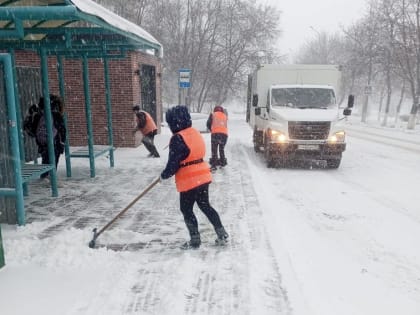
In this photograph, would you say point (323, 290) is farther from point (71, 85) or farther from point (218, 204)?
point (71, 85)

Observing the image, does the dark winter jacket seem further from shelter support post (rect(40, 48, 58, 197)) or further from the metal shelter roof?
shelter support post (rect(40, 48, 58, 197))

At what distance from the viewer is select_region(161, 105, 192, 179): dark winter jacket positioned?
4234 millimetres

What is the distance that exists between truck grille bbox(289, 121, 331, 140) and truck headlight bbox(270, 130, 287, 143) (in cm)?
18

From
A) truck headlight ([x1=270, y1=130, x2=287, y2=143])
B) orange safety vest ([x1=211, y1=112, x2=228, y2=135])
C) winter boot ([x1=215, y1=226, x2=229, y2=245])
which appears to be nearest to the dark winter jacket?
winter boot ([x1=215, y1=226, x2=229, y2=245])


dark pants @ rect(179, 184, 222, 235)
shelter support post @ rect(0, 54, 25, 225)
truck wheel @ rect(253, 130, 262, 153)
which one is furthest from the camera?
truck wheel @ rect(253, 130, 262, 153)

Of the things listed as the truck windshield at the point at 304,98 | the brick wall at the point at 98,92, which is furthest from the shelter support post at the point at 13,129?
the truck windshield at the point at 304,98

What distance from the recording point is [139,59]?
13.1 metres

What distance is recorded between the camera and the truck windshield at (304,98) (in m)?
10.5

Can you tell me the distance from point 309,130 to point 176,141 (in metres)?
6.21

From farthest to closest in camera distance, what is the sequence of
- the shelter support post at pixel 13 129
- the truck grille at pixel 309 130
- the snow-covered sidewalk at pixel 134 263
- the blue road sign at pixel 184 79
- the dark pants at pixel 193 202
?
the blue road sign at pixel 184 79
the truck grille at pixel 309 130
the shelter support post at pixel 13 129
the dark pants at pixel 193 202
the snow-covered sidewalk at pixel 134 263

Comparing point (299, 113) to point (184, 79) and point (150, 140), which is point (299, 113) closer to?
point (150, 140)

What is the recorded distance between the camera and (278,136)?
32.2 feet

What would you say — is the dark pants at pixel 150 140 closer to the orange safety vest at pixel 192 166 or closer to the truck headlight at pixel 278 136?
the truck headlight at pixel 278 136

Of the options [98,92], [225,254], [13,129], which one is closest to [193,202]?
[225,254]
